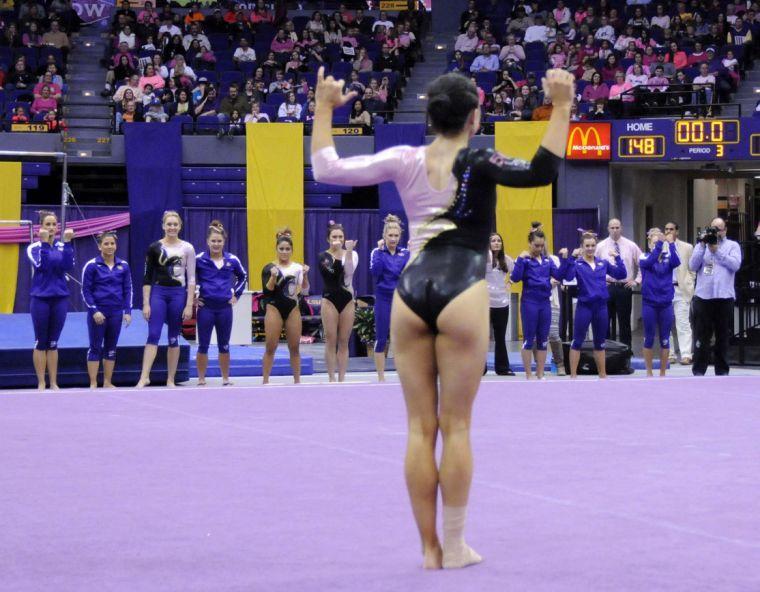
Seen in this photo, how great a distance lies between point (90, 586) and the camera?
3252 millimetres

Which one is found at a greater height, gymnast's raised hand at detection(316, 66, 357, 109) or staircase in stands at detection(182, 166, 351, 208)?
staircase in stands at detection(182, 166, 351, 208)

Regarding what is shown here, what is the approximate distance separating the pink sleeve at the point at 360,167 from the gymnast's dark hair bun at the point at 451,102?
133mm

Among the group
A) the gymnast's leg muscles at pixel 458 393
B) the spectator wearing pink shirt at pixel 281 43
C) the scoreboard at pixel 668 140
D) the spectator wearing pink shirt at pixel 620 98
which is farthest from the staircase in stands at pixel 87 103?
the gymnast's leg muscles at pixel 458 393

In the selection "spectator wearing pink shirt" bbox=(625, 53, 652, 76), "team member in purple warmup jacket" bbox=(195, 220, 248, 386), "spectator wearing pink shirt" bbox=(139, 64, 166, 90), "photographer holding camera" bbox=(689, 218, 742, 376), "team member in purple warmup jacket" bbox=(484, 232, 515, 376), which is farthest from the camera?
"spectator wearing pink shirt" bbox=(139, 64, 166, 90)

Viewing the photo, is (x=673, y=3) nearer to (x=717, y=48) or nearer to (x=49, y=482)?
(x=717, y=48)

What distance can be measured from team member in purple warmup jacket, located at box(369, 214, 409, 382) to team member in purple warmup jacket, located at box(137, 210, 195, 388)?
1.61 metres

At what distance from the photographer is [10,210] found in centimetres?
1850

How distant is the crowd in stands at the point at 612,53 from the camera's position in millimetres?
18438

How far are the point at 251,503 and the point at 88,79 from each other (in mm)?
18152

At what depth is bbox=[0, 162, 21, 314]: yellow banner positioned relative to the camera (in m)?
18.5

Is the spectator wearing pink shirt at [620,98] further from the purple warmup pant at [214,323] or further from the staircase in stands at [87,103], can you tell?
the purple warmup pant at [214,323]

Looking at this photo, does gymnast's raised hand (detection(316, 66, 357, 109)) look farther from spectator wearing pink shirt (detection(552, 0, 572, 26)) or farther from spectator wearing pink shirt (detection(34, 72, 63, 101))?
spectator wearing pink shirt (detection(552, 0, 572, 26))

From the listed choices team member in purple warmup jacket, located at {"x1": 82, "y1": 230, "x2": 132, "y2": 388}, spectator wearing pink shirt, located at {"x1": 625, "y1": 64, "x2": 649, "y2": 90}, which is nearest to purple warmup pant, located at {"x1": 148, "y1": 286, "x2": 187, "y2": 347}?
team member in purple warmup jacket, located at {"x1": 82, "y1": 230, "x2": 132, "y2": 388}

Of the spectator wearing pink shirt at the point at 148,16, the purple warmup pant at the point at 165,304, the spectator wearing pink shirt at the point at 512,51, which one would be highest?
the spectator wearing pink shirt at the point at 148,16
